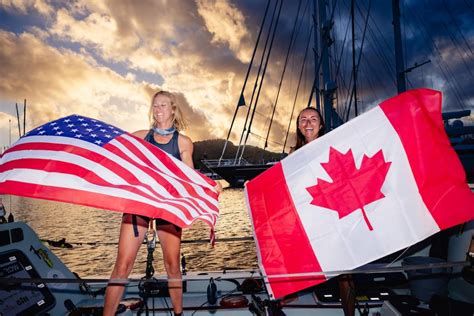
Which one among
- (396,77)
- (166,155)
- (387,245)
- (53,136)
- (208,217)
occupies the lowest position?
(387,245)

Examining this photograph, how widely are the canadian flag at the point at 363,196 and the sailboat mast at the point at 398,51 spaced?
71.5 ft

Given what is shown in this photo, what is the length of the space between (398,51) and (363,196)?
2401 centimetres

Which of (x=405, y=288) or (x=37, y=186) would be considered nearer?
(x=37, y=186)

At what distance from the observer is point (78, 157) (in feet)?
7.38

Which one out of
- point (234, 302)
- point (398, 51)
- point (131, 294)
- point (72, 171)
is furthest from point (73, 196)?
point (398, 51)

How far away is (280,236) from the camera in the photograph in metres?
2.39

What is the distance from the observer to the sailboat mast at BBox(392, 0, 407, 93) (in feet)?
70.0

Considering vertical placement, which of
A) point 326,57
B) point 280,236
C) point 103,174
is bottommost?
point 280,236

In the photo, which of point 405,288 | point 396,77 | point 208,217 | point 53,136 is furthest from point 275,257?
point 396,77

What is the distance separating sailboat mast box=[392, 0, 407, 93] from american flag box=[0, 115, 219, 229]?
22647 mm

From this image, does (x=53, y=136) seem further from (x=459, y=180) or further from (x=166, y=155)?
(x=459, y=180)

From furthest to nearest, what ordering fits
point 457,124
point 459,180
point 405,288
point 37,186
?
point 457,124, point 405,288, point 459,180, point 37,186

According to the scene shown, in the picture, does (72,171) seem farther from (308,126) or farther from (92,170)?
(308,126)

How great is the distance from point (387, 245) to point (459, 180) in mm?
705
